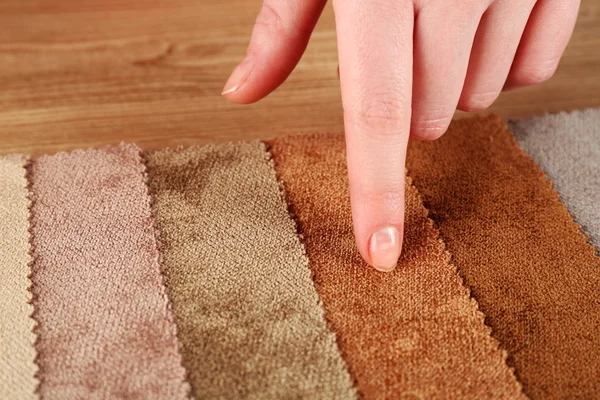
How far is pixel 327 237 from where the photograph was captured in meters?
0.58

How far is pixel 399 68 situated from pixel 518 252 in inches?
7.7

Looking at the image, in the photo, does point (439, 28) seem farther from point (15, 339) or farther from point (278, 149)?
point (15, 339)

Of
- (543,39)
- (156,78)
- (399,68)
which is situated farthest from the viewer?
(156,78)

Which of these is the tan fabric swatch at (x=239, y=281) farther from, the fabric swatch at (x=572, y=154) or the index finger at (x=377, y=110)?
the fabric swatch at (x=572, y=154)

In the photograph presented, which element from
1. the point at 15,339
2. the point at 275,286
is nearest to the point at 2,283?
the point at 15,339

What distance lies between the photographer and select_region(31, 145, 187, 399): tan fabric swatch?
0.46 m

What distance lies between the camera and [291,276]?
534mm

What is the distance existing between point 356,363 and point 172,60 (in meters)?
0.51

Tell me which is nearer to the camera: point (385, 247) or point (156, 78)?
point (385, 247)

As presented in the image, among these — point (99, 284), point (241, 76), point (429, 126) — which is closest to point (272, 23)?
point (241, 76)

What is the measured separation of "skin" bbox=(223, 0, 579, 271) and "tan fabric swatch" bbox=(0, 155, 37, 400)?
0.22 m

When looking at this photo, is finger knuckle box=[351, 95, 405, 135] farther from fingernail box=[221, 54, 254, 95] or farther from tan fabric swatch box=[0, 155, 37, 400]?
tan fabric swatch box=[0, 155, 37, 400]

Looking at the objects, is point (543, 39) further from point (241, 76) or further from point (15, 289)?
point (15, 289)

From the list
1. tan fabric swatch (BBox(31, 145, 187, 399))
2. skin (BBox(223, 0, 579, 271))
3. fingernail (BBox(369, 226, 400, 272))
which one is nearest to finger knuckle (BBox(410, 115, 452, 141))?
skin (BBox(223, 0, 579, 271))
